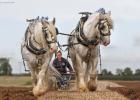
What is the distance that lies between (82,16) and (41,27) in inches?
60.3

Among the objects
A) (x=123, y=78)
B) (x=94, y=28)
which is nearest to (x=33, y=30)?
(x=94, y=28)

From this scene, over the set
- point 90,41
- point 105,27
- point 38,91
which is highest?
point 105,27

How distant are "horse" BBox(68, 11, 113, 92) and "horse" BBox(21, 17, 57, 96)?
837 mm

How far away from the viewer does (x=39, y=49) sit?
13.4 metres

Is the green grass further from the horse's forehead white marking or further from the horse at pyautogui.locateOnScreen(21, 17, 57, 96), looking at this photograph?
the horse at pyautogui.locateOnScreen(21, 17, 57, 96)

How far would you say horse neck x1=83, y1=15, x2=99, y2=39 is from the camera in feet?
45.2

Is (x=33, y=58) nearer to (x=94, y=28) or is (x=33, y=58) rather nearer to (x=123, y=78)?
(x=94, y=28)

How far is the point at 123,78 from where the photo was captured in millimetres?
A: 52594

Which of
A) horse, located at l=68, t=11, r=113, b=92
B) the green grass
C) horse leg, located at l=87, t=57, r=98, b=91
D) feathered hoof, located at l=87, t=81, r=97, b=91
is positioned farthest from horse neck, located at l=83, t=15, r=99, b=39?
the green grass

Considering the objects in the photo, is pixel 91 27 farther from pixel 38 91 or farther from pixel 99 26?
pixel 38 91

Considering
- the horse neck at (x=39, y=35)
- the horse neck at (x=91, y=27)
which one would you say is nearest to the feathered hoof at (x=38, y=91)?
the horse neck at (x=39, y=35)

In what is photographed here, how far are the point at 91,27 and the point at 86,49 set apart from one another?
499 mm

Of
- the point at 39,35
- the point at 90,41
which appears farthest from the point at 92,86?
the point at 39,35

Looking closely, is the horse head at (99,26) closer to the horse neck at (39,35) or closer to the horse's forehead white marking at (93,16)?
the horse's forehead white marking at (93,16)
